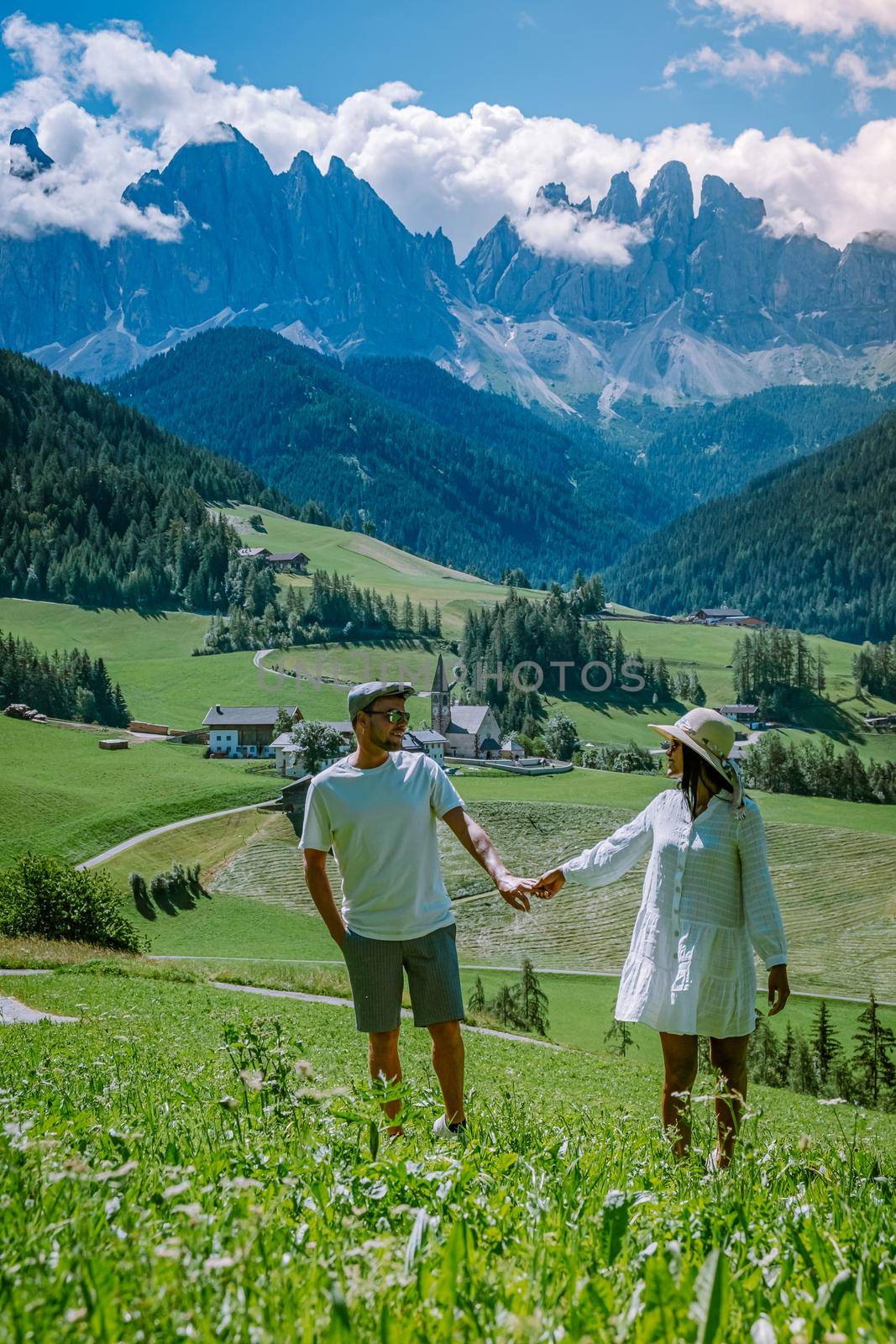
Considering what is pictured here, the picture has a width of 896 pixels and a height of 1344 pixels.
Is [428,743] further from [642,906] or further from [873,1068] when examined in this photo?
[642,906]

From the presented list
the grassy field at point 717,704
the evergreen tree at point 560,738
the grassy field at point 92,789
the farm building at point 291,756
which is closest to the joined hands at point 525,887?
the grassy field at point 92,789

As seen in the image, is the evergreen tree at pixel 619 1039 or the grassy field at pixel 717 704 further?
the grassy field at pixel 717 704

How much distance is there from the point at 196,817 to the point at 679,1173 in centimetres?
8061

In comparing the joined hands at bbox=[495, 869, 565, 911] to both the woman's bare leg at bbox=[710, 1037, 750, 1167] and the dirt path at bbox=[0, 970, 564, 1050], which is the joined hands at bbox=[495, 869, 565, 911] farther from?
the dirt path at bbox=[0, 970, 564, 1050]

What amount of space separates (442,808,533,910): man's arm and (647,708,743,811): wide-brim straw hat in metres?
1.42

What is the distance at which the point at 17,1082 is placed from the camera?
6402 millimetres

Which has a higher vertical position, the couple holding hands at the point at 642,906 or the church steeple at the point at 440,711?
the couple holding hands at the point at 642,906

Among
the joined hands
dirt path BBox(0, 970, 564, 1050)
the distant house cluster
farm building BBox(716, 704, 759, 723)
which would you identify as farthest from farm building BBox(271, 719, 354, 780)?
the joined hands

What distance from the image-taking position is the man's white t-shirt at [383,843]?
704 centimetres

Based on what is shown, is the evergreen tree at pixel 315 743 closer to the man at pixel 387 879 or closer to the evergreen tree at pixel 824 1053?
the evergreen tree at pixel 824 1053

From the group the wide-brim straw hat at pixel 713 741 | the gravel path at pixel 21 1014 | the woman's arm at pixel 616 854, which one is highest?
the wide-brim straw hat at pixel 713 741

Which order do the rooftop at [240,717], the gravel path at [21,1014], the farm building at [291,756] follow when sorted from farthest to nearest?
1. the rooftop at [240,717]
2. the farm building at [291,756]
3. the gravel path at [21,1014]

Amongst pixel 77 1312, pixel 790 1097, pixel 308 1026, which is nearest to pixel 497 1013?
pixel 790 1097

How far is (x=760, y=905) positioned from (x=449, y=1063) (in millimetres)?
2263
